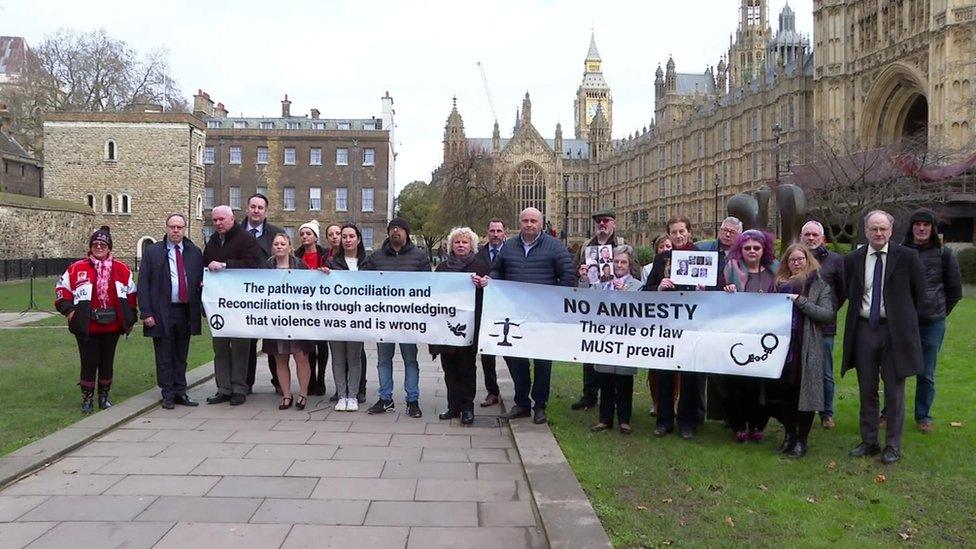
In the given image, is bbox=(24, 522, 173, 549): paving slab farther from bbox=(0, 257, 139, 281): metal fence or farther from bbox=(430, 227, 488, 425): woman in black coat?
bbox=(0, 257, 139, 281): metal fence

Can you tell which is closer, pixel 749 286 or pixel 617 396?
pixel 749 286

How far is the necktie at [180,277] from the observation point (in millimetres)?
8133

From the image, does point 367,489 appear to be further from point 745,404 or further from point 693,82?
point 693,82

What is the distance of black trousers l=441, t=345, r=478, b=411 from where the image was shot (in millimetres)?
7715

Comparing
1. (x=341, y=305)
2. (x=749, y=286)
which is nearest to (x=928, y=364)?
(x=749, y=286)

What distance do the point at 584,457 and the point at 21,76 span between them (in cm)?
6323

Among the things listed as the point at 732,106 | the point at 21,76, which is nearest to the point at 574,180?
the point at 732,106

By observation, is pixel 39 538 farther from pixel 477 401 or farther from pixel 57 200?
pixel 57 200

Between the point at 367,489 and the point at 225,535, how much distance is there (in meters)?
1.16

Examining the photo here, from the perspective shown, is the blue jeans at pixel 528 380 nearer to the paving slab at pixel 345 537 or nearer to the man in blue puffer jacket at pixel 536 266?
the man in blue puffer jacket at pixel 536 266

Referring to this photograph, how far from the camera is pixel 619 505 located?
4.99 meters

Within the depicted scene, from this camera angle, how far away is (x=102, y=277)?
310 inches

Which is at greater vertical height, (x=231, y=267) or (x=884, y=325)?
(x=231, y=267)

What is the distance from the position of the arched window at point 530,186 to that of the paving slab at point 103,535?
11917 cm
